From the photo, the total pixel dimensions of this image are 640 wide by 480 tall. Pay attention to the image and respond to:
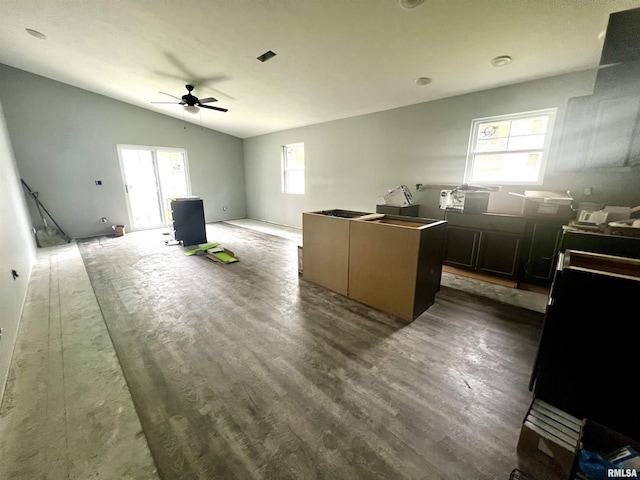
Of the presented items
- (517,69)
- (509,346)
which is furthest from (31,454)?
(517,69)

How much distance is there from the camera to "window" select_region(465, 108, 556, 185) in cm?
335

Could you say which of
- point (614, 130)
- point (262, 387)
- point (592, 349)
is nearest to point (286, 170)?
point (614, 130)

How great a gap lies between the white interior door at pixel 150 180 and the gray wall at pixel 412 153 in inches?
98.5

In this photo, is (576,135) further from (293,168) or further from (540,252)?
(293,168)

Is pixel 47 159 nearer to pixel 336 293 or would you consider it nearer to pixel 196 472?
pixel 336 293

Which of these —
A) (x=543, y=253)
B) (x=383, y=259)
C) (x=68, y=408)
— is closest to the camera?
(x=68, y=408)

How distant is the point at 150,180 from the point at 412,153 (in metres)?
6.64

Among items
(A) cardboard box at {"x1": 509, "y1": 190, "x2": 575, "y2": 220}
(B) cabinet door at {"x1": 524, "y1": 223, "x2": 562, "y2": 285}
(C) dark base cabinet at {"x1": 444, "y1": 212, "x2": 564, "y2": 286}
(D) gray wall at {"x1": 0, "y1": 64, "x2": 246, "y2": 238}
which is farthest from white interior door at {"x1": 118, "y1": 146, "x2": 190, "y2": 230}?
(B) cabinet door at {"x1": 524, "y1": 223, "x2": 562, "y2": 285}

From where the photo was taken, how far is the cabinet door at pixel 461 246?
3.57m

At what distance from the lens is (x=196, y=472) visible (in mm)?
1220

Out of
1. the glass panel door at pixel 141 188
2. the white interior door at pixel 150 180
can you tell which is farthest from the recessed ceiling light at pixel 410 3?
the glass panel door at pixel 141 188

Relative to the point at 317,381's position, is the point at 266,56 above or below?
above

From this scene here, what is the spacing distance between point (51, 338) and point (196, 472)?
2.11 meters

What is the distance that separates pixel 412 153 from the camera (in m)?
4.50
